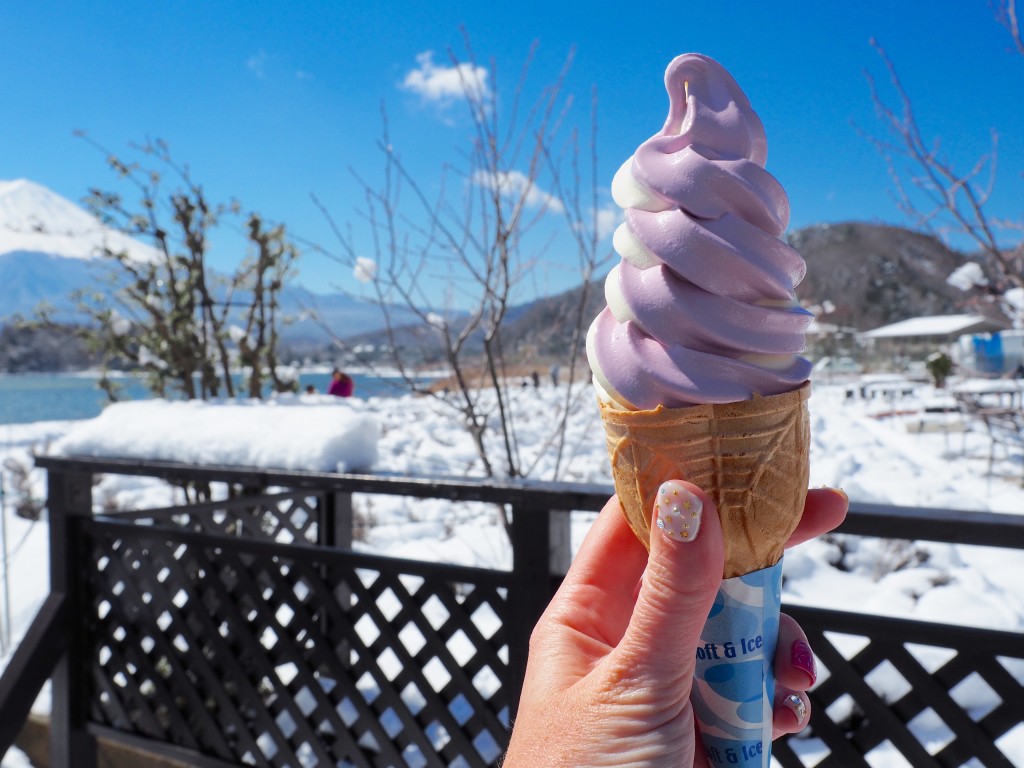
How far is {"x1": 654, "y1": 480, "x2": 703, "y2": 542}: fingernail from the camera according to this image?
28.4 inches

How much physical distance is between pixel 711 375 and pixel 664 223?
0.69 feet

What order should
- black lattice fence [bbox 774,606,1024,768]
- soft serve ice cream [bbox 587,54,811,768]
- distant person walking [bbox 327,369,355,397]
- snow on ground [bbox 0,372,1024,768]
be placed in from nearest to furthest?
soft serve ice cream [bbox 587,54,811,768], black lattice fence [bbox 774,606,1024,768], snow on ground [bbox 0,372,1024,768], distant person walking [bbox 327,369,355,397]

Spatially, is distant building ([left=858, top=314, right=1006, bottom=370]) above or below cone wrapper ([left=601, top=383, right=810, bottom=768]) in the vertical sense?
above

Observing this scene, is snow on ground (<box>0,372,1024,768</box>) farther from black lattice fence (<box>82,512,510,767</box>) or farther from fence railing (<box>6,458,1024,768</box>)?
black lattice fence (<box>82,512,510,767</box>)

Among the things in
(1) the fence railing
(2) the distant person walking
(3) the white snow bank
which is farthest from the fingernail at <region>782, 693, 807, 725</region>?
(2) the distant person walking

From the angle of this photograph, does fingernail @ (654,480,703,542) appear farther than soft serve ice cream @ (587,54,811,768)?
No

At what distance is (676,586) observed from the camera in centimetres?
71

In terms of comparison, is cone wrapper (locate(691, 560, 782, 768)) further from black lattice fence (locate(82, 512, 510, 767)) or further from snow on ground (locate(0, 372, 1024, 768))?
snow on ground (locate(0, 372, 1024, 768))

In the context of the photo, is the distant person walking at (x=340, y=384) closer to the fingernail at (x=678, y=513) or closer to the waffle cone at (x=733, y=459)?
the waffle cone at (x=733, y=459)

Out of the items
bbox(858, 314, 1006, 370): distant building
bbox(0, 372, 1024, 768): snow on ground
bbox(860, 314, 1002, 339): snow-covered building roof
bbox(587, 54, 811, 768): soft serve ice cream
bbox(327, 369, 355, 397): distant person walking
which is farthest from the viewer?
bbox(858, 314, 1006, 370): distant building

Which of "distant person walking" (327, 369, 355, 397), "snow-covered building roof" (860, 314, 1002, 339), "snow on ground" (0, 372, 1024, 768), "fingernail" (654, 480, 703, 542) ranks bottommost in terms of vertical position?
"snow on ground" (0, 372, 1024, 768)

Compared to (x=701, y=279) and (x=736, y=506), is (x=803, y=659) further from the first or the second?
(x=701, y=279)

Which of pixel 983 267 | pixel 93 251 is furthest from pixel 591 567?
pixel 93 251

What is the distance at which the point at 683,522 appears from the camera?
724 millimetres
